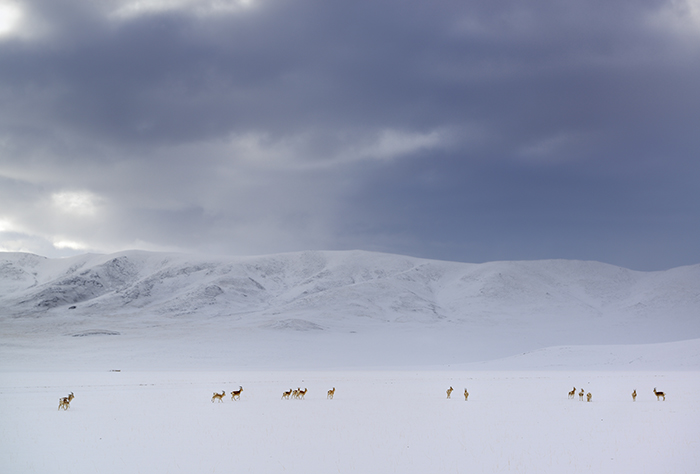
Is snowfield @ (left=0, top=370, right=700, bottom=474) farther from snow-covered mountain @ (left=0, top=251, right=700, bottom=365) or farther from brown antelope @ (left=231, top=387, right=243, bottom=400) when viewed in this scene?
snow-covered mountain @ (left=0, top=251, right=700, bottom=365)

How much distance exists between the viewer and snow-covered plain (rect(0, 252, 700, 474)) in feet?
42.1

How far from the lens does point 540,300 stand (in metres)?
137

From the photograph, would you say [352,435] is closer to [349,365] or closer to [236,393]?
[236,393]

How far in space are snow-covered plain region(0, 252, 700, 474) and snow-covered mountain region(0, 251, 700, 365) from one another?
0.73 metres

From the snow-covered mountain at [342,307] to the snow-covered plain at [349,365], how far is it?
73 cm

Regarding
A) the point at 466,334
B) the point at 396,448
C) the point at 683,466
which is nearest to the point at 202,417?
the point at 396,448

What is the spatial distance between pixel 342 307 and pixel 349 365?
49.5 meters

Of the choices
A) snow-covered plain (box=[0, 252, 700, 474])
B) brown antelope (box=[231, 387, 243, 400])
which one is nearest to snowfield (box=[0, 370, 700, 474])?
snow-covered plain (box=[0, 252, 700, 474])

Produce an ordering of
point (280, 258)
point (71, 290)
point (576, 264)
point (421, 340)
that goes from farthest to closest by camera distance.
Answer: point (280, 258)
point (576, 264)
point (71, 290)
point (421, 340)

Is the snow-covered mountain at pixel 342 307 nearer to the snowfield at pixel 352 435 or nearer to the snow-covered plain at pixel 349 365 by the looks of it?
the snow-covered plain at pixel 349 365

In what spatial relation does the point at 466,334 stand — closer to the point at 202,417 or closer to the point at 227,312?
the point at 227,312

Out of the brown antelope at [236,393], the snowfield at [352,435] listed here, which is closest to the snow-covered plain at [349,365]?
the snowfield at [352,435]

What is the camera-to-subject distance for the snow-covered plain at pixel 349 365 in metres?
12.8

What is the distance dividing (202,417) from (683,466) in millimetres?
14945
